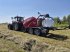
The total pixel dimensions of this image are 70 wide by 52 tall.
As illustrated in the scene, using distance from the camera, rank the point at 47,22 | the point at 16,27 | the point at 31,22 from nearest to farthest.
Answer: the point at 47,22 < the point at 31,22 < the point at 16,27

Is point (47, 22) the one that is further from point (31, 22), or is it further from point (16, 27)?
point (16, 27)

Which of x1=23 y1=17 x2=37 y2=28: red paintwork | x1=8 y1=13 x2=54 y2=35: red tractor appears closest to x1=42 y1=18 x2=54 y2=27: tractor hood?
x1=8 y1=13 x2=54 y2=35: red tractor

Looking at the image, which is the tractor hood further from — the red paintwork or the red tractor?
the red paintwork

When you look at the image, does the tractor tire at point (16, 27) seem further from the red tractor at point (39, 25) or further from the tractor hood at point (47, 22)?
the tractor hood at point (47, 22)

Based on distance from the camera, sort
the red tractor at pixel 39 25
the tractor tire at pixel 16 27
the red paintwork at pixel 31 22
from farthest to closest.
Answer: the tractor tire at pixel 16 27 → the red paintwork at pixel 31 22 → the red tractor at pixel 39 25

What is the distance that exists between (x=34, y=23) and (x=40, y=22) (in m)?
1.00

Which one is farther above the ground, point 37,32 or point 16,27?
point 16,27

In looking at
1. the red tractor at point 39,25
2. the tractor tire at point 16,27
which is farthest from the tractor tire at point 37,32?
the tractor tire at point 16,27

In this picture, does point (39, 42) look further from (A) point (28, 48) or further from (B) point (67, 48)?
(B) point (67, 48)

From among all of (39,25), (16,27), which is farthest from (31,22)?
(16,27)

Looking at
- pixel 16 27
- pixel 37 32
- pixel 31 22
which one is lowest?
pixel 37 32

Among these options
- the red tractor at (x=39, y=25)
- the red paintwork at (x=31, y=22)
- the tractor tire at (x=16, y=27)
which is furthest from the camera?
the tractor tire at (x=16, y=27)

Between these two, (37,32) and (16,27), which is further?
(16,27)

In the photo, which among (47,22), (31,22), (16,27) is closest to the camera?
(47,22)
